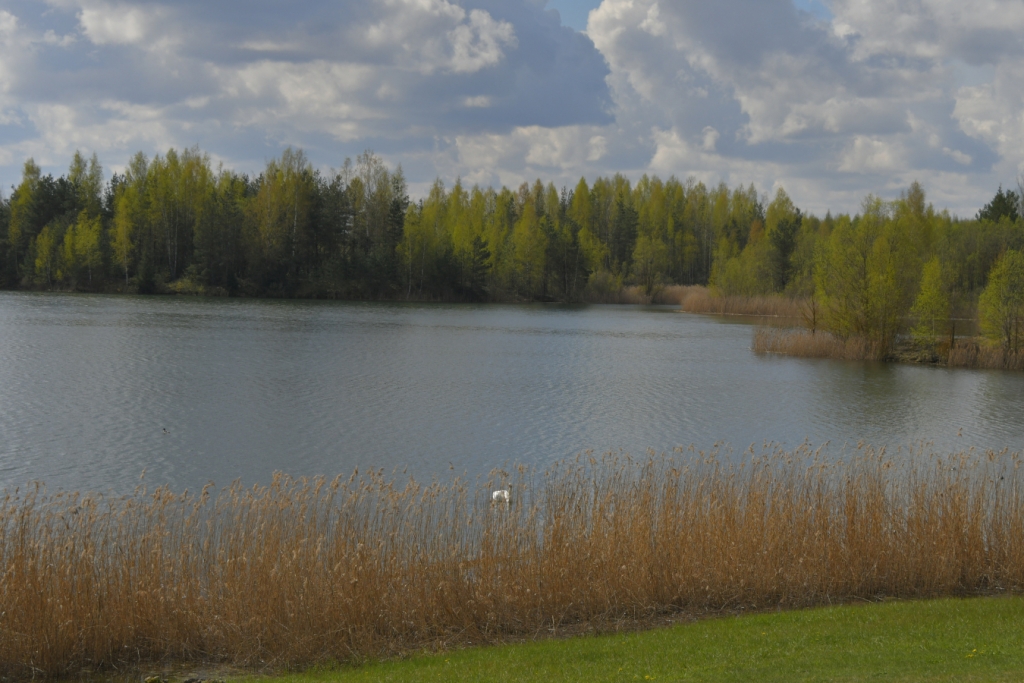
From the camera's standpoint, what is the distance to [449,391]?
29.8 meters

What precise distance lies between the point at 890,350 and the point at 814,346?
3.88m

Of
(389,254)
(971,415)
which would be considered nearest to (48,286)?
(389,254)

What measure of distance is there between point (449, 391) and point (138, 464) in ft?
44.3

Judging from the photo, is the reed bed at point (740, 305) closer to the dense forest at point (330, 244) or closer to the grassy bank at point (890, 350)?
the dense forest at point (330, 244)

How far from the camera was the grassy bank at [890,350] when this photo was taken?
4266 centimetres

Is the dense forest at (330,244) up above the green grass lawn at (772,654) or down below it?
above

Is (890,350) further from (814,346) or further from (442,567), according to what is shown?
(442,567)

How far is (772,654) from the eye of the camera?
8.27m

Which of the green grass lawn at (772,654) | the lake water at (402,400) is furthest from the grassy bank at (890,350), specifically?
the green grass lawn at (772,654)

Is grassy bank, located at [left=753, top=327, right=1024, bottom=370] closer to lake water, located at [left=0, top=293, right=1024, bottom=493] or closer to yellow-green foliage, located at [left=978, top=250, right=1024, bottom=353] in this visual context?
yellow-green foliage, located at [left=978, top=250, right=1024, bottom=353]

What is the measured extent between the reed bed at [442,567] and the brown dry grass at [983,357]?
34010 mm

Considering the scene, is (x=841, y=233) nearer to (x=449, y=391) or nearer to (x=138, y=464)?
(x=449, y=391)

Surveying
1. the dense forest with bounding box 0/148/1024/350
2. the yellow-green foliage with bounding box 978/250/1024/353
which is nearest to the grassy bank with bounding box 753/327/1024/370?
the yellow-green foliage with bounding box 978/250/1024/353

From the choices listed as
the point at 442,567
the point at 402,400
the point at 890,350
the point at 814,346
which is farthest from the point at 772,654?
the point at 890,350
